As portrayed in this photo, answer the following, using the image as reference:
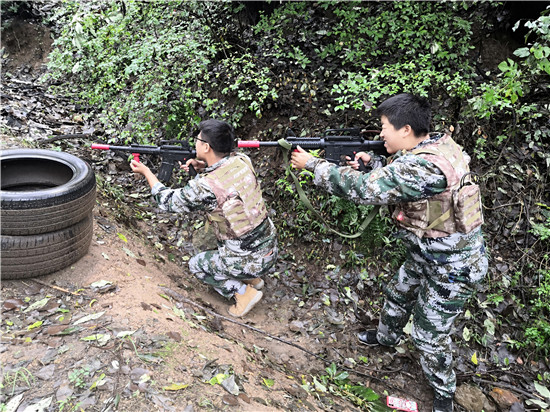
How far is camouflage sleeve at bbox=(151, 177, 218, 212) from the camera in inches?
154

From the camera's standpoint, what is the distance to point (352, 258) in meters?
5.24

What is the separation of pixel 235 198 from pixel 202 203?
36cm

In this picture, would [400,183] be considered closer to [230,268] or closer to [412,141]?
[412,141]

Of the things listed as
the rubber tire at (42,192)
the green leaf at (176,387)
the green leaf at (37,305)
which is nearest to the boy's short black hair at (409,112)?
the green leaf at (176,387)

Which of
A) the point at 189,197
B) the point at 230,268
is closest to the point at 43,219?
the point at 189,197

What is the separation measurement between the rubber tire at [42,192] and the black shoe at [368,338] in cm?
343

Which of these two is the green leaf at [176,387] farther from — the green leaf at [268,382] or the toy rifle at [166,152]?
the toy rifle at [166,152]

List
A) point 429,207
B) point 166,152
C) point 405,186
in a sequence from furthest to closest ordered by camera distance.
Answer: point 166,152
point 429,207
point 405,186

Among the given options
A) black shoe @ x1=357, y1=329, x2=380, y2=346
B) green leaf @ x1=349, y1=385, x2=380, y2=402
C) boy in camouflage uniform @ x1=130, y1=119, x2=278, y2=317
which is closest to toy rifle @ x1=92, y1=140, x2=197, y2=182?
boy in camouflage uniform @ x1=130, y1=119, x2=278, y2=317

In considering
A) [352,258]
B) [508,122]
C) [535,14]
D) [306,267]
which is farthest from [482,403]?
[535,14]

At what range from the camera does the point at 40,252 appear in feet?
10.9

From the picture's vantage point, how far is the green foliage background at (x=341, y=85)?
5.20m

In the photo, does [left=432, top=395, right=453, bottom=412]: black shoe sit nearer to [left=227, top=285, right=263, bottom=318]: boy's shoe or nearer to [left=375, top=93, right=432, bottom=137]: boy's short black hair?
[left=227, top=285, right=263, bottom=318]: boy's shoe

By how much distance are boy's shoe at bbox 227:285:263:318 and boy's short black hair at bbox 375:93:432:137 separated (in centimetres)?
257
